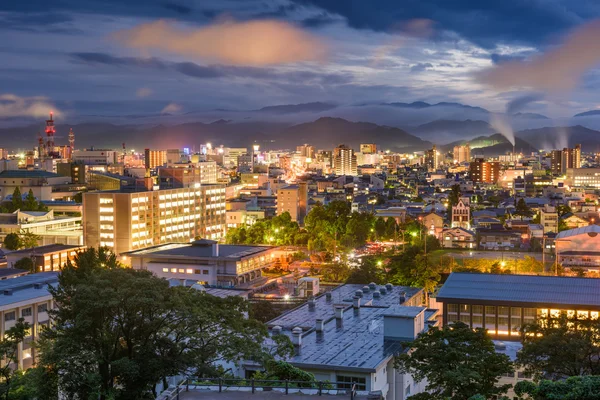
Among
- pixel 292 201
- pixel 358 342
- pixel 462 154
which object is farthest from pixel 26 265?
pixel 462 154

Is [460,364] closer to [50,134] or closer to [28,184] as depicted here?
[28,184]

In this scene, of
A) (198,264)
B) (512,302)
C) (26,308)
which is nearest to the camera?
(512,302)

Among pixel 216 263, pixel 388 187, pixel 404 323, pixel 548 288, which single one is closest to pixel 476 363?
pixel 404 323

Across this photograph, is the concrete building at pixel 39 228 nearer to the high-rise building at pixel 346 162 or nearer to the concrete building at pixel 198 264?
the concrete building at pixel 198 264

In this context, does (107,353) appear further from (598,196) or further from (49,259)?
(598,196)

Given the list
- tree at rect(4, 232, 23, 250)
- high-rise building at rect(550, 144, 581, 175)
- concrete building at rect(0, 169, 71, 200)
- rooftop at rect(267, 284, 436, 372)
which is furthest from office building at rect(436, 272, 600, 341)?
high-rise building at rect(550, 144, 581, 175)

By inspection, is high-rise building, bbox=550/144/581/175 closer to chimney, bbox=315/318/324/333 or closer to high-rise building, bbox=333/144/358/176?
high-rise building, bbox=333/144/358/176
